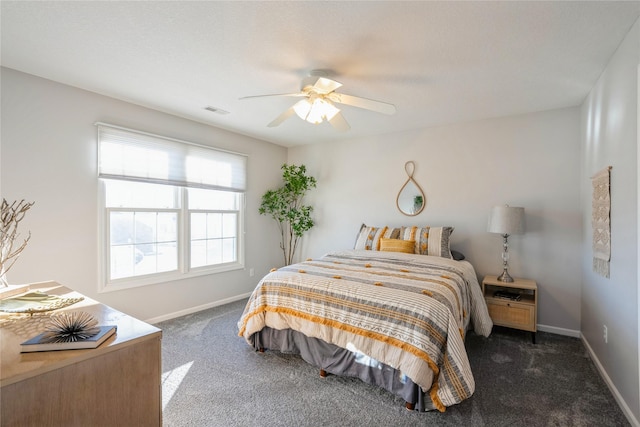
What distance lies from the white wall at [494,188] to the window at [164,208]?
1.78 metres

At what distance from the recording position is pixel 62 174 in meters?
2.83

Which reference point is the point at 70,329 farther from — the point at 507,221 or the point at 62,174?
the point at 507,221

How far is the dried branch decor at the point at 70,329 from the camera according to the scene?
41.4 inches

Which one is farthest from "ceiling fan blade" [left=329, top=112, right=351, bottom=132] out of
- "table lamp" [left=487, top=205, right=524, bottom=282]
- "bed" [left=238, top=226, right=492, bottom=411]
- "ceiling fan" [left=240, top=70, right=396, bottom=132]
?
"table lamp" [left=487, top=205, right=524, bottom=282]

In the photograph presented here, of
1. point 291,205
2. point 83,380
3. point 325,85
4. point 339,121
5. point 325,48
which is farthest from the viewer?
point 291,205

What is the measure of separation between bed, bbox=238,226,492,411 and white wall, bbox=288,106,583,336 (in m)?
0.88

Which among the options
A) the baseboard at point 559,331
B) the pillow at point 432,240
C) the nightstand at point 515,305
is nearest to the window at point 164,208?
the pillow at point 432,240

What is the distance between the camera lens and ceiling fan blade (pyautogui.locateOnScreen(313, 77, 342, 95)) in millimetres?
2224

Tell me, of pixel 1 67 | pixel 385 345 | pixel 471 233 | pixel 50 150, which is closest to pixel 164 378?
pixel 385 345

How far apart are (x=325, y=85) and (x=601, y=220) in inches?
95.7

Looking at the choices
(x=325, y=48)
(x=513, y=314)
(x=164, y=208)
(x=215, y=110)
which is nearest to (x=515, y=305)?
(x=513, y=314)

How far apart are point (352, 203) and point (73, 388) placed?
13.1 ft

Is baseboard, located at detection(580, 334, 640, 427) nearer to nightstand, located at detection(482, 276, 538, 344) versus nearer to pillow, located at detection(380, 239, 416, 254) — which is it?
nightstand, located at detection(482, 276, 538, 344)

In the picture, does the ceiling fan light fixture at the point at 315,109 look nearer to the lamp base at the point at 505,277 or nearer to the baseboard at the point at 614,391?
the lamp base at the point at 505,277
